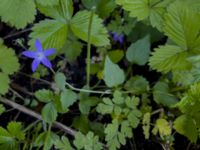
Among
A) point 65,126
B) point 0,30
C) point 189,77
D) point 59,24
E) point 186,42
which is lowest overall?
point 65,126

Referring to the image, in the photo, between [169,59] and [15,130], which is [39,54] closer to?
[15,130]

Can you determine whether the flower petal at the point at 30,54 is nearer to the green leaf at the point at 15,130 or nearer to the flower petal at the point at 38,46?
the flower petal at the point at 38,46

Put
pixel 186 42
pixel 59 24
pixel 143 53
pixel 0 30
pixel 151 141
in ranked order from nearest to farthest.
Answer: pixel 186 42, pixel 59 24, pixel 143 53, pixel 151 141, pixel 0 30

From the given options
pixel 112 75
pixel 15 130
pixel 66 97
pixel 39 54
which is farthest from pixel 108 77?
pixel 15 130

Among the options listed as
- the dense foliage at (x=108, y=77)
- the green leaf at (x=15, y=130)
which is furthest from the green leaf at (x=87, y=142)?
the green leaf at (x=15, y=130)

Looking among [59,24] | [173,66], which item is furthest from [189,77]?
[59,24]

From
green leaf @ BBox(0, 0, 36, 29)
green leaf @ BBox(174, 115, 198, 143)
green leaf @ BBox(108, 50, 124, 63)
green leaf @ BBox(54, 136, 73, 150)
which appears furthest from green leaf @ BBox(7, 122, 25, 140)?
green leaf @ BBox(174, 115, 198, 143)

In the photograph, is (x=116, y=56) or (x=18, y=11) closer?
(x=18, y=11)

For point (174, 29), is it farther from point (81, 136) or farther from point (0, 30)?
point (0, 30)
